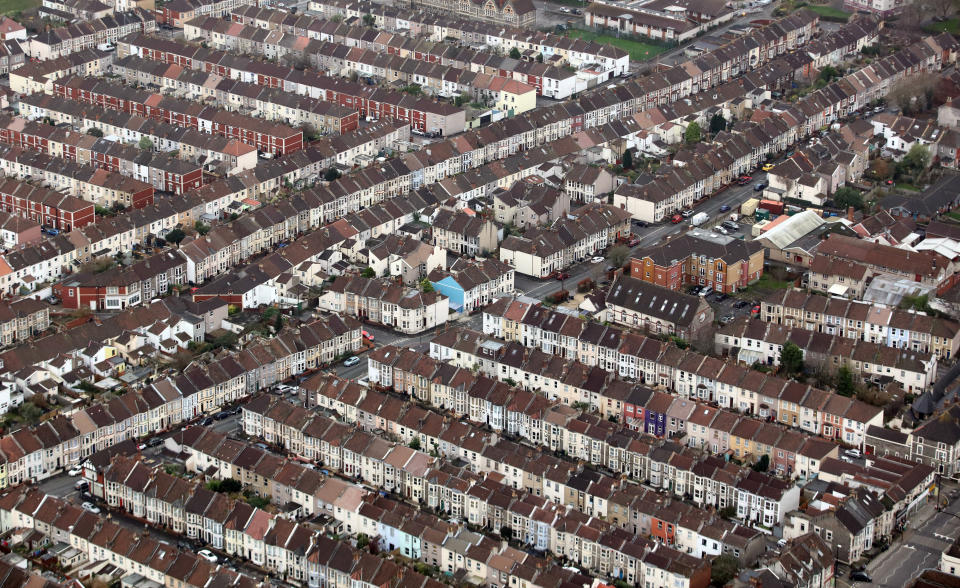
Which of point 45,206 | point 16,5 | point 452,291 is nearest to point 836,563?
point 452,291

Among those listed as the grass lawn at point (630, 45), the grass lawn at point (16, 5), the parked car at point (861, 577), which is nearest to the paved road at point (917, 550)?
the parked car at point (861, 577)

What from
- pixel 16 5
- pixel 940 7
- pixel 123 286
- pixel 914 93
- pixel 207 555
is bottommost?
pixel 207 555

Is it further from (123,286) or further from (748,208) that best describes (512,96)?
(123,286)

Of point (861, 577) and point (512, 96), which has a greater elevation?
point (512, 96)

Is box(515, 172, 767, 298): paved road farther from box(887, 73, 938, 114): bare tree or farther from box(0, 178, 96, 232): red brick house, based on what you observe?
box(0, 178, 96, 232): red brick house

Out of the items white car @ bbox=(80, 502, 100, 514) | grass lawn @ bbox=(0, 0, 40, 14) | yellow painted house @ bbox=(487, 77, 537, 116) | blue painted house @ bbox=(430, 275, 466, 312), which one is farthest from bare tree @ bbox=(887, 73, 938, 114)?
grass lawn @ bbox=(0, 0, 40, 14)

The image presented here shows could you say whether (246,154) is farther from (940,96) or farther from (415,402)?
(940,96)

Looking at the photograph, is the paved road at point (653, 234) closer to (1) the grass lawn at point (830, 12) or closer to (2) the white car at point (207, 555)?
(2) the white car at point (207, 555)
